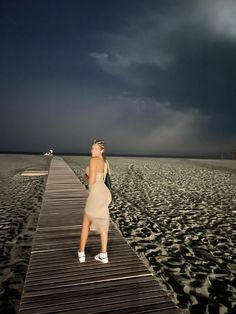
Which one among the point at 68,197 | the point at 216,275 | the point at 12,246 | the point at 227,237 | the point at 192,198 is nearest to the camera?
the point at 216,275

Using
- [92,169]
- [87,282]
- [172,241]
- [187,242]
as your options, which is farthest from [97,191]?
[187,242]

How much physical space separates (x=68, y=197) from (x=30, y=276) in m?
7.37

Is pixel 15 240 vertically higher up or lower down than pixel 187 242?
lower down

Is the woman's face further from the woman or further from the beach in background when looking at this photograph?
the beach in background

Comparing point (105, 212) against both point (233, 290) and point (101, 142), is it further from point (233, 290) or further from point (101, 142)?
point (233, 290)

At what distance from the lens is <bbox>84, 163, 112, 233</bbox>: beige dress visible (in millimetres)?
4816

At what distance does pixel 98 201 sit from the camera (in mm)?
4840

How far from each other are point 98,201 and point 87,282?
4.53ft

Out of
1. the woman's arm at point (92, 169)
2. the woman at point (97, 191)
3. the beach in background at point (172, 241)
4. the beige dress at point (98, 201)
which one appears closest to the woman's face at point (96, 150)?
the woman at point (97, 191)

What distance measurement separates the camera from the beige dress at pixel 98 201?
482cm

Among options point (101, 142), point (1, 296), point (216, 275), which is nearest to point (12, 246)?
point (1, 296)

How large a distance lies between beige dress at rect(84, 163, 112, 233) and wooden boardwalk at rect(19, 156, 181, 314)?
930mm

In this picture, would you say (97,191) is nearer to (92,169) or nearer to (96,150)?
(92,169)

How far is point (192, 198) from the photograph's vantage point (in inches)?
541
